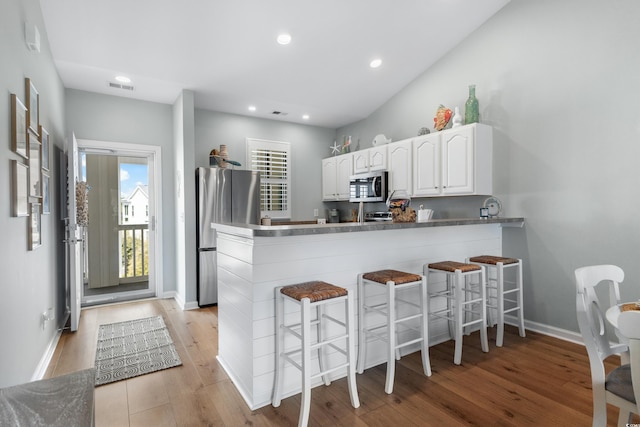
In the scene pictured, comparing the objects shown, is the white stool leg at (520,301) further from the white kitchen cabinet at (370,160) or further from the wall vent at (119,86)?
the wall vent at (119,86)

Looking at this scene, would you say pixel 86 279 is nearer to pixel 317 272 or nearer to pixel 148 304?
pixel 148 304

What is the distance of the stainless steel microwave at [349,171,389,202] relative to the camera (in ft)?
15.0

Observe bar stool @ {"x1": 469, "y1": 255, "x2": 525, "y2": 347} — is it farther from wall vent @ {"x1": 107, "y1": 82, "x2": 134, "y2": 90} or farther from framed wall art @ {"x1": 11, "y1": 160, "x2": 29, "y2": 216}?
wall vent @ {"x1": 107, "y1": 82, "x2": 134, "y2": 90}

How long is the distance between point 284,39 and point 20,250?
9.40 ft

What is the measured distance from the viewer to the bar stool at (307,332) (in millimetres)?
1845

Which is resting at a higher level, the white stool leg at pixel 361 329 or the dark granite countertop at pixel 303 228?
the dark granite countertop at pixel 303 228

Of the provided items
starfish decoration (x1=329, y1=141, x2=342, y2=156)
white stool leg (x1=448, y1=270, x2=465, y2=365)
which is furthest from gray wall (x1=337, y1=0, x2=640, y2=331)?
starfish decoration (x1=329, y1=141, x2=342, y2=156)

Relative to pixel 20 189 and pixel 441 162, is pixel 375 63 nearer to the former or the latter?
pixel 441 162

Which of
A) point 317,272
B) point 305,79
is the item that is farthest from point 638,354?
point 305,79

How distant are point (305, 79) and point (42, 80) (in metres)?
2.66

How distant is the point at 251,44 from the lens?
3.42m

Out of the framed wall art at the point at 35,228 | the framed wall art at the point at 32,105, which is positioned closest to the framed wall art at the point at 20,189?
the framed wall art at the point at 35,228

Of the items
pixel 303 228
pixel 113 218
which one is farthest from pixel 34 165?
pixel 113 218

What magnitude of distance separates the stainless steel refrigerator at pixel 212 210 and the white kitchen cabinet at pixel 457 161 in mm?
2405
